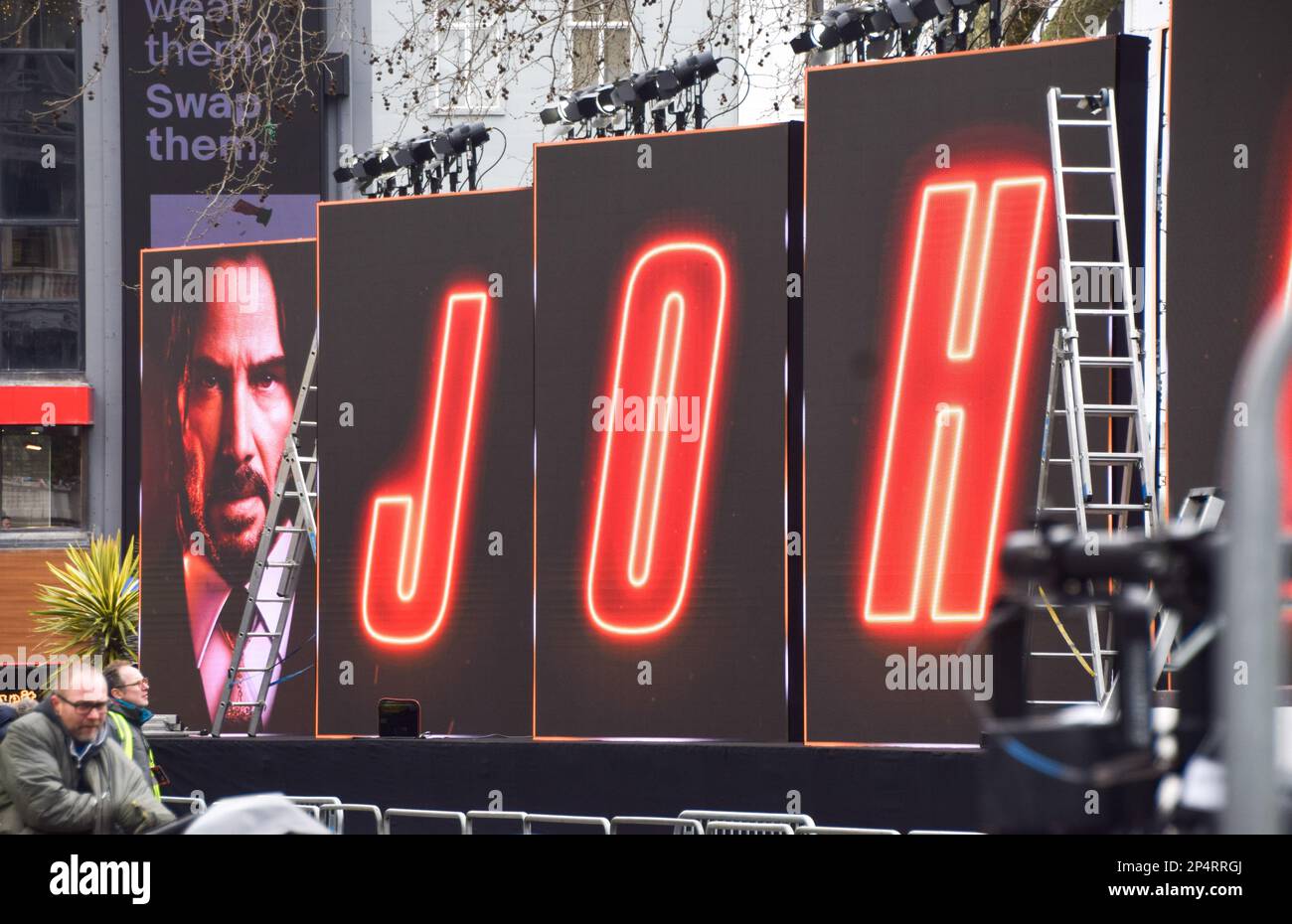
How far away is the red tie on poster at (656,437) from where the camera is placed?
11.3 metres

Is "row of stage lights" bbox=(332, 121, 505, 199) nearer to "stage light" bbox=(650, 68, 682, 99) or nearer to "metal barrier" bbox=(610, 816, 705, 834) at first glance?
"stage light" bbox=(650, 68, 682, 99)

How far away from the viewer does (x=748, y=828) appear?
32.1ft

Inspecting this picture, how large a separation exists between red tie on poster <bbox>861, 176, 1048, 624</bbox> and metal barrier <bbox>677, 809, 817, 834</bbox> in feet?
4.76

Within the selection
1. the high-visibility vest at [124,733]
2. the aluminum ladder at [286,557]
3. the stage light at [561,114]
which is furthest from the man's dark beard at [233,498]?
the high-visibility vest at [124,733]

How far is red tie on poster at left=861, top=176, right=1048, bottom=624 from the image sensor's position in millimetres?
10398

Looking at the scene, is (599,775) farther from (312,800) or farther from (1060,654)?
(1060,654)

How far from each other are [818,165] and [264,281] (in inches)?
231

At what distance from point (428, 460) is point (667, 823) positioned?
3500 millimetres

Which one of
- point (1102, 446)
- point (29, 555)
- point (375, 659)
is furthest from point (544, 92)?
point (1102, 446)

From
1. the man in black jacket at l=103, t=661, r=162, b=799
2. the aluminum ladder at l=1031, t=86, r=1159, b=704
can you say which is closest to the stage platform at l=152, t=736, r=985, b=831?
the aluminum ladder at l=1031, t=86, r=1159, b=704

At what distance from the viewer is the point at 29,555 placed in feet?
82.0
